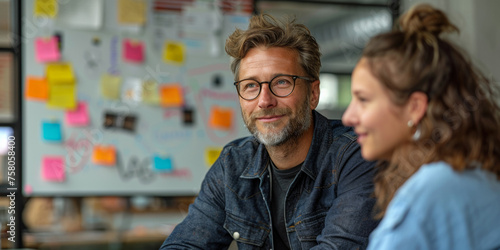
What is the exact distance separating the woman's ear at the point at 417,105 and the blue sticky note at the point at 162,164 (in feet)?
8.02

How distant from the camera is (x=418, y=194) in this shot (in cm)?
94

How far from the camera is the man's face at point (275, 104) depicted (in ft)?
6.21

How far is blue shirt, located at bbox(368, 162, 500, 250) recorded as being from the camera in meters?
0.93

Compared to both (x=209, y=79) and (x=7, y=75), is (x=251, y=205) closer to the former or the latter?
(x=209, y=79)

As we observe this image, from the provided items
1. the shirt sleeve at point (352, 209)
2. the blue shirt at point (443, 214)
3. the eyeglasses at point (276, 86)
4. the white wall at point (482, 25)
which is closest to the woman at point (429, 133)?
the blue shirt at point (443, 214)

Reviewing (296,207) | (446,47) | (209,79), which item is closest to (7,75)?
(209,79)

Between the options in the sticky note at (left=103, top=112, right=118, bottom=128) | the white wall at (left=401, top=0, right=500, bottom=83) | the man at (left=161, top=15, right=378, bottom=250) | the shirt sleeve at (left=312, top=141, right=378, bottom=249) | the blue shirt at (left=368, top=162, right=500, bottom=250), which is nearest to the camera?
the blue shirt at (left=368, top=162, right=500, bottom=250)

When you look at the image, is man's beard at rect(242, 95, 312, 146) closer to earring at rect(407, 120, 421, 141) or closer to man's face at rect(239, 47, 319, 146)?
man's face at rect(239, 47, 319, 146)

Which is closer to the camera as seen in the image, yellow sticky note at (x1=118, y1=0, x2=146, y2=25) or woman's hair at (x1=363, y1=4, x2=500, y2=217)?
woman's hair at (x1=363, y1=4, x2=500, y2=217)

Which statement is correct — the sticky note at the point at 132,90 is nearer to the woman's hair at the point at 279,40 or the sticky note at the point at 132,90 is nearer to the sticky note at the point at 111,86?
the sticky note at the point at 111,86

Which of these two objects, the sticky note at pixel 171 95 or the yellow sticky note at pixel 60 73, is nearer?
the yellow sticky note at pixel 60 73

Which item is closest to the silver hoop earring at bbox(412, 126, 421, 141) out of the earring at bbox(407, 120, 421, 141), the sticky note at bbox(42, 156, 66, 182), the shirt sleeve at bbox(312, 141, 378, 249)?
the earring at bbox(407, 120, 421, 141)

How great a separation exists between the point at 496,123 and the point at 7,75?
2.83 m

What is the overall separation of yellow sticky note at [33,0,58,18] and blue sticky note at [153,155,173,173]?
3.26 feet
